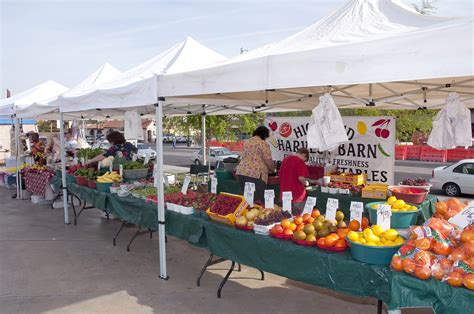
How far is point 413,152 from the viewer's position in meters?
26.2

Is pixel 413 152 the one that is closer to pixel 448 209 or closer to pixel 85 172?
pixel 85 172

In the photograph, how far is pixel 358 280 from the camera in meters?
2.86

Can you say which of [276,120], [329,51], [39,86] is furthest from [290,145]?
[39,86]

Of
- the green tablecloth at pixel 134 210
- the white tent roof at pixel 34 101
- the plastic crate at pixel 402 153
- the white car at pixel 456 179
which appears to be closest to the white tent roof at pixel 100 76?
the white tent roof at pixel 34 101

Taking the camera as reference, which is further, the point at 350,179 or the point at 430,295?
the point at 350,179

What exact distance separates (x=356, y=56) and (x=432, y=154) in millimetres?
25183

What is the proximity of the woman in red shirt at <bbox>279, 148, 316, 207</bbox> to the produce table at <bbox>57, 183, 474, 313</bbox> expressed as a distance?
1242 millimetres

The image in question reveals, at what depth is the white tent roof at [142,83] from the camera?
464 centimetres

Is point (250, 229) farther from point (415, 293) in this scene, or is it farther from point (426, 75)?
point (426, 75)

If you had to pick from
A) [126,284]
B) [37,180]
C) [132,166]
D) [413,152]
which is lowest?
[126,284]

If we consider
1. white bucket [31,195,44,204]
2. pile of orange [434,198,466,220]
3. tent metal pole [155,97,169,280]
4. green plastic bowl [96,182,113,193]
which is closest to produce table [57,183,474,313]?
tent metal pole [155,97,169,280]

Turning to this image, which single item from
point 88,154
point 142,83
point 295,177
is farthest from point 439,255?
point 88,154

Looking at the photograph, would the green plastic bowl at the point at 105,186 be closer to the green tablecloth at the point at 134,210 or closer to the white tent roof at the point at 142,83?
the green tablecloth at the point at 134,210

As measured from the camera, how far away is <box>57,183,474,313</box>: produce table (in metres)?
2.46
